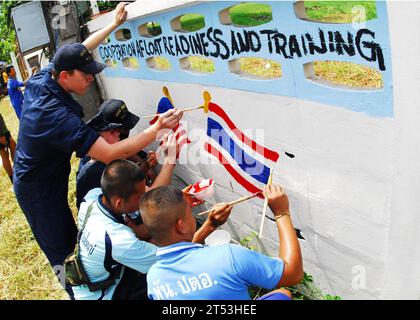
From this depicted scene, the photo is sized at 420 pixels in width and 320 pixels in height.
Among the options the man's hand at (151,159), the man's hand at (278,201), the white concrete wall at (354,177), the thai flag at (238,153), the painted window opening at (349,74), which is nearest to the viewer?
the white concrete wall at (354,177)

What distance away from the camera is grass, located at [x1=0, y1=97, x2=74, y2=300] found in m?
3.83

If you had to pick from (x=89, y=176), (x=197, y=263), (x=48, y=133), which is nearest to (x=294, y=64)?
(x=197, y=263)

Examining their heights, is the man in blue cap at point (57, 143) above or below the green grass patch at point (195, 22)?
below

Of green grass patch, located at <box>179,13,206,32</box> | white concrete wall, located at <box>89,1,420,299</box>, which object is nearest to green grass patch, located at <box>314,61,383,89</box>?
green grass patch, located at <box>179,13,206,32</box>

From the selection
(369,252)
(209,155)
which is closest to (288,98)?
(369,252)

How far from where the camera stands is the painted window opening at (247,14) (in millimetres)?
2439

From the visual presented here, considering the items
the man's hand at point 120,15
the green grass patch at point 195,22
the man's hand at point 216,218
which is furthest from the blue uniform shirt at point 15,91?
the man's hand at point 216,218

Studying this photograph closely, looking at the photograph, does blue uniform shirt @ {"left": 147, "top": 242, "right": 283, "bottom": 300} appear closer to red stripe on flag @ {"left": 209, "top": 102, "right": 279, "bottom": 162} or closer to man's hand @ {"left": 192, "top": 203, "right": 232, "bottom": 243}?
man's hand @ {"left": 192, "top": 203, "right": 232, "bottom": 243}

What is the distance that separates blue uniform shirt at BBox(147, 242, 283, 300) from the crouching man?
17.3 inches

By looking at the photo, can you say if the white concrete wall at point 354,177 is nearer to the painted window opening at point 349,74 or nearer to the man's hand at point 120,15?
the man's hand at point 120,15

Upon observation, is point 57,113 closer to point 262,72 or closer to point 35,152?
point 35,152

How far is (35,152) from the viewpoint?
2.86m

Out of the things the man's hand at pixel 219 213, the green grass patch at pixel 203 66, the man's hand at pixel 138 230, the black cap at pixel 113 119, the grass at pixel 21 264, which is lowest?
the grass at pixel 21 264

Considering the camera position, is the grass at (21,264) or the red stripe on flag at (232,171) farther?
the grass at (21,264)
